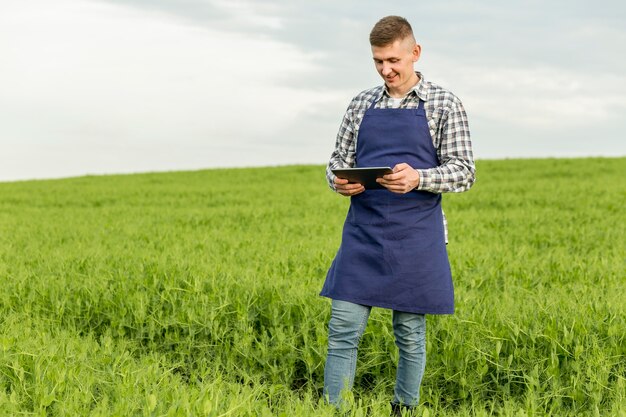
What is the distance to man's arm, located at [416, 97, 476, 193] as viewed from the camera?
419 centimetres

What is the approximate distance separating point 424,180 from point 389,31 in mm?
892

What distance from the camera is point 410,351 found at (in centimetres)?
442

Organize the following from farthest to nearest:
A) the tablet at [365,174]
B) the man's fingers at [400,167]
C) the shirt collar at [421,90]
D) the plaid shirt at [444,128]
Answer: the shirt collar at [421,90]
the plaid shirt at [444,128]
the man's fingers at [400,167]
the tablet at [365,174]

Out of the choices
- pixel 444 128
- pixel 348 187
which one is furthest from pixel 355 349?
pixel 444 128

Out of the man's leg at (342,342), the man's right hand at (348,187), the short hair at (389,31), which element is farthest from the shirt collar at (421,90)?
the man's leg at (342,342)

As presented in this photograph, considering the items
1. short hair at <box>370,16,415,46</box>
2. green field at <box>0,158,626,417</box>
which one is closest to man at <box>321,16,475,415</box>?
short hair at <box>370,16,415,46</box>

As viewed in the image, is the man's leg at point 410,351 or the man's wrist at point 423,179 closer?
the man's wrist at point 423,179

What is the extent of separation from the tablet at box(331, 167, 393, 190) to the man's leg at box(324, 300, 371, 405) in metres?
0.75

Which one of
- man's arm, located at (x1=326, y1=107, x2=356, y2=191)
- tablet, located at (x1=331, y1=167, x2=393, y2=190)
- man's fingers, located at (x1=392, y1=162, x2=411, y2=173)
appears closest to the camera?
tablet, located at (x1=331, y1=167, x2=393, y2=190)

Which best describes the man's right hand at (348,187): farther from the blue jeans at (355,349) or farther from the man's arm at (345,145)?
the blue jeans at (355,349)

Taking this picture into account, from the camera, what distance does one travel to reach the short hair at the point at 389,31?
409 cm

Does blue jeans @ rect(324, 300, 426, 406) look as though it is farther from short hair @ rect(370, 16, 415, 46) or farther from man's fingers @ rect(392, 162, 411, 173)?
short hair @ rect(370, 16, 415, 46)

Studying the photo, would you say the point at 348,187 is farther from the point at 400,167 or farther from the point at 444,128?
the point at 444,128

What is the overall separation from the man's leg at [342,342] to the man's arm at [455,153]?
880 millimetres
